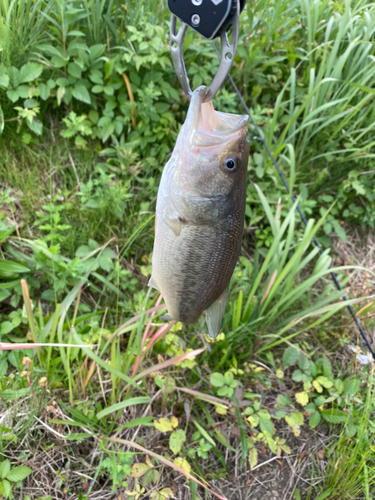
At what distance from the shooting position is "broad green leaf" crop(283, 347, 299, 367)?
212cm

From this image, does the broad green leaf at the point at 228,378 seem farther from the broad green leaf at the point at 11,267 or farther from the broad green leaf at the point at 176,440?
the broad green leaf at the point at 11,267

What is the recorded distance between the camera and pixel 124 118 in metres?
2.29

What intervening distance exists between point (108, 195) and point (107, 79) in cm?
86

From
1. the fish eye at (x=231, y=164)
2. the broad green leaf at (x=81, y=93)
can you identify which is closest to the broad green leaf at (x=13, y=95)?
the broad green leaf at (x=81, y=93)

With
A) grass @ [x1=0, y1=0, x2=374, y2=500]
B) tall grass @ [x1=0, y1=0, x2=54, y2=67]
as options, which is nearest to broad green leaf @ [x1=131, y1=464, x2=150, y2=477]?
grass @ [x1=0, y1=0, x2=374, y2=500]

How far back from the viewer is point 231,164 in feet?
3.63

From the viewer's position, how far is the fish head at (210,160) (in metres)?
1.08

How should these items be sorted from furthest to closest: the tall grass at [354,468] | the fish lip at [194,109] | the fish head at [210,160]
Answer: the tall grass at [354,468], the fish head at [210,160], the fish lip at [194,109]

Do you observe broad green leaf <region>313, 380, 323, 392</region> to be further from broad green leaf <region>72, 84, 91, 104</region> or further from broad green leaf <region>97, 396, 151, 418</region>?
broad green leaf <region>72, 84, 91, 104</region>

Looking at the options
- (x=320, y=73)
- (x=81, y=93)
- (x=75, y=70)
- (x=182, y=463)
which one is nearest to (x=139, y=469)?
(x=182, y=463)

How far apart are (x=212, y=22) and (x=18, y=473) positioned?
2034 millimetres

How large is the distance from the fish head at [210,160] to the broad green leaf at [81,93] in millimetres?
1329

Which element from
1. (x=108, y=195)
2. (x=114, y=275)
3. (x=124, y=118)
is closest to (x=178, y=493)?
(x=114, y=275)

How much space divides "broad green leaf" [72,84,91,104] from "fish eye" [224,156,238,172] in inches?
56.9
